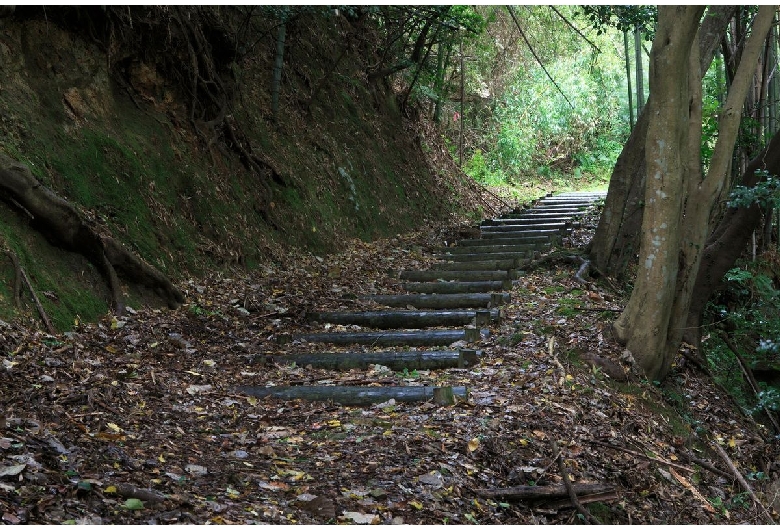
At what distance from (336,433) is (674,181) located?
393cm

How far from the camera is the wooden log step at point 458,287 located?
1010cm

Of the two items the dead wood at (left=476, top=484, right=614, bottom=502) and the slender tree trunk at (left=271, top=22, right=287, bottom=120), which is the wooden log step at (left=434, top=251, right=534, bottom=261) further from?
the dead wood at (left=476, top=484, right=614, bottom=502)

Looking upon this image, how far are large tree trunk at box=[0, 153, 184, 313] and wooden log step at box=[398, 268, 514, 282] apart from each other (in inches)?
162

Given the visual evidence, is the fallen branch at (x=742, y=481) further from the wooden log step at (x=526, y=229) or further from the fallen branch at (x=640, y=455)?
the wooden log step at (x=526, y=229)

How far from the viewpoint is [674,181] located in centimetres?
713

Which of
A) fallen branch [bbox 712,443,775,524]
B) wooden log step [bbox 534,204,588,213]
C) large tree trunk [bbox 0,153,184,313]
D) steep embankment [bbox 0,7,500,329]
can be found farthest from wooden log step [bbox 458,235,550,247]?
large tree trunk [bbox 0,153,184,313]

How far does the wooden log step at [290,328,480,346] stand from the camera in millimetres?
7914

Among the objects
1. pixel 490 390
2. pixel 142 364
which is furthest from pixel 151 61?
pixel 490 390

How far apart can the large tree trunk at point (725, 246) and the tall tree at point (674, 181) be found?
90cm

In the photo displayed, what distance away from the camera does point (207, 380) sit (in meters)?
6.38

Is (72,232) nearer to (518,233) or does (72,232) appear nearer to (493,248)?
(493,248)

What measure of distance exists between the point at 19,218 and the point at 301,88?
7.52 metres

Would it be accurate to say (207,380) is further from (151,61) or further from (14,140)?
(151,61)

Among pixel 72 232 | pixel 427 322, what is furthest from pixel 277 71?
pixel 72 232
